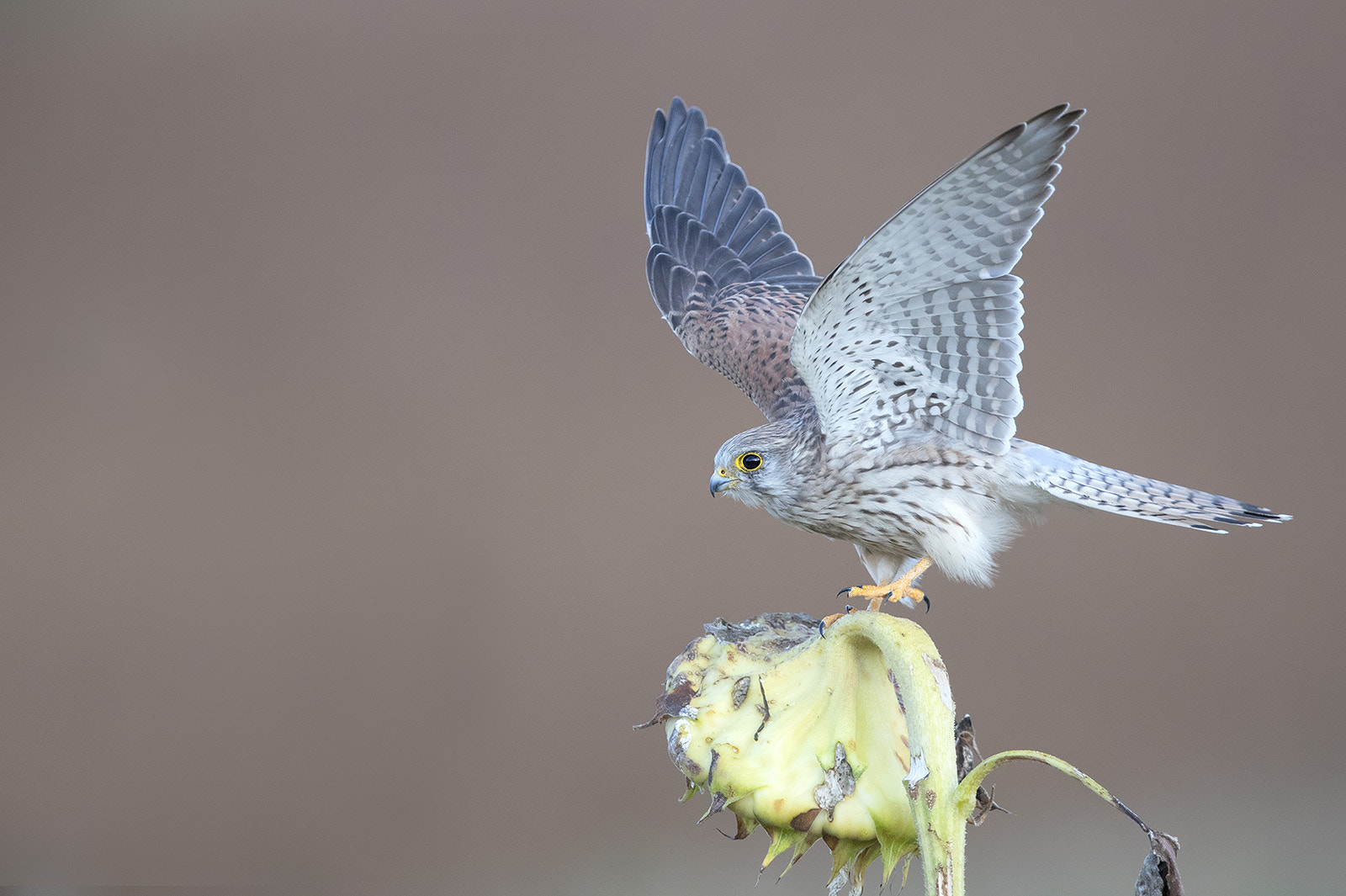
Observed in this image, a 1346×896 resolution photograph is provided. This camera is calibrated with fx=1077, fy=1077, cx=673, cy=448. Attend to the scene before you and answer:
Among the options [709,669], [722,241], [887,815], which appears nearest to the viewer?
[887,815]

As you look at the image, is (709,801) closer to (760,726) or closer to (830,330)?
(760,726)

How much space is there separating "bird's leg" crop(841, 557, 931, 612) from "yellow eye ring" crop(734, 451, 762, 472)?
25 centimetres

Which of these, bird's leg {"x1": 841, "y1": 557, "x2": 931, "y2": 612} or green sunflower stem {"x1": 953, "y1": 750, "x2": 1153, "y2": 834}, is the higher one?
green sunflower stem {"x1": 953, "y1": 750, "x2": 1153, "y2": 834}

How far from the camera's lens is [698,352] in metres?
2.24

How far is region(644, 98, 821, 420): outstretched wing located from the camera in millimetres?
2354

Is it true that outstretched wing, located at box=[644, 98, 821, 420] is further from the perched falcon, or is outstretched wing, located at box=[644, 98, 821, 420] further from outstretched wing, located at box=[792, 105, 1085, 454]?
outstretched wing, located at box=[792, 105, 1085, 454]

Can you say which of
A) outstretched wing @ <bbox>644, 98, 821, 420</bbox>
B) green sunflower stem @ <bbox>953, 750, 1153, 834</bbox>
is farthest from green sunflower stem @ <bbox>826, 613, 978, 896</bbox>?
outstretched wing @ <bbox>644, 98, 821, 420</bbox>

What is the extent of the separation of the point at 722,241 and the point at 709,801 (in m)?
1.73

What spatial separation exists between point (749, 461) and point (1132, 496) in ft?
1.83

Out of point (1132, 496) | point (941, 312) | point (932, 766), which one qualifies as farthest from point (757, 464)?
point (932, 766)

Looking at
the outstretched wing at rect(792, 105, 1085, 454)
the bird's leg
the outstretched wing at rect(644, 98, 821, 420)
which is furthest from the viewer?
the outstretched wing at rect(644, 98, 821, 420)

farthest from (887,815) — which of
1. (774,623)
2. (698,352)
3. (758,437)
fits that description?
(698,352)

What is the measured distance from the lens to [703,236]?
96.0 inches

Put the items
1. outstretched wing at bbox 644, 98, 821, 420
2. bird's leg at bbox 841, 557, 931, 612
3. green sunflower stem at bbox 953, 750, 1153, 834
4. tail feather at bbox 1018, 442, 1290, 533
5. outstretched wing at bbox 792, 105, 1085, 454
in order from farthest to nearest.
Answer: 1. outstretched wing at bbox 644, 98, 821, 420
2. bird's leg at bbox 841, 557, 931, 612
3. tail feather at bbox 1018, 442, 1290, 533
4. outstretched wing at bbox 792, 105, 1085, 454
5. green sunflower stem at bbox 953, 750, 1153, 834
